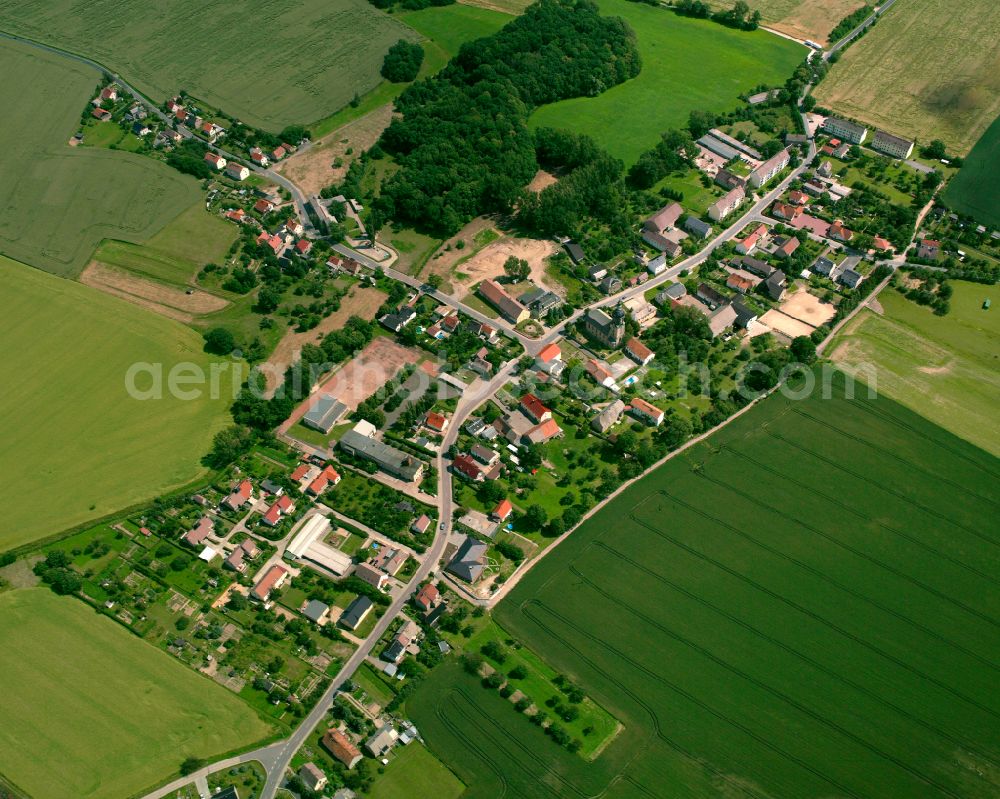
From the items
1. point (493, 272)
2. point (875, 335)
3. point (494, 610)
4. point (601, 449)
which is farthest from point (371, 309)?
point (875, 335)

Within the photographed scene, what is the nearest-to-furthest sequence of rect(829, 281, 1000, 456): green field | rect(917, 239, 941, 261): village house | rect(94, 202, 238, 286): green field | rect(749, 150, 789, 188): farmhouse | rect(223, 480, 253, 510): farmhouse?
rect(223, 480, 253, 510): farmhouse < rect(829, 281, 1000, 456): green field < rect(94, 202, 238, 286): green field < rect(917, 239, 941, 261): village house < rect(749, 150, 789, 188): farmhouse

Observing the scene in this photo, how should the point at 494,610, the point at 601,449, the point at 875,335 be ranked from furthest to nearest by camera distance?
the point at 875,335 → the point at 601,449 → the point at 494,610

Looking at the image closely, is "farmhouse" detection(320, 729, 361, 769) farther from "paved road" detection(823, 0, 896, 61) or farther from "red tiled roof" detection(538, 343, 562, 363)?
"paved road" detection(823, 0, 896, 61)

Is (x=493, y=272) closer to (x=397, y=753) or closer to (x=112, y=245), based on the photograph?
(x=112, y=245)

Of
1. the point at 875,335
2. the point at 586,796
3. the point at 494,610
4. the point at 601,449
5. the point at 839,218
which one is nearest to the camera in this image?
the point at 586,796

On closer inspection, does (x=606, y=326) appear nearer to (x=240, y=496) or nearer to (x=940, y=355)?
(x=940, y=355)

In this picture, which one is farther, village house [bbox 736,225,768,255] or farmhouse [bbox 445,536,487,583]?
village house [bbox 736,225,768,255]

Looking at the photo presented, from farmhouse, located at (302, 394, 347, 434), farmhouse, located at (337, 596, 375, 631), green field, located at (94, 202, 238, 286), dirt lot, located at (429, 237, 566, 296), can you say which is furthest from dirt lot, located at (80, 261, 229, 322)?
farmhouse, located at (337, 596, 375, 631)
